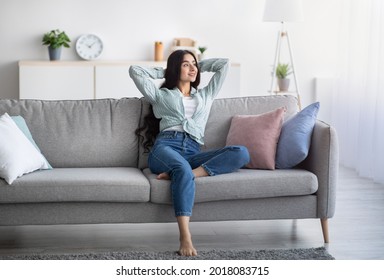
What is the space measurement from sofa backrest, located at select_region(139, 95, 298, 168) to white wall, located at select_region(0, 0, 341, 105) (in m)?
2.80

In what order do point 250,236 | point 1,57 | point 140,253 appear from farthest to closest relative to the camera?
point 1,57 < point 250,236 < point 140,253

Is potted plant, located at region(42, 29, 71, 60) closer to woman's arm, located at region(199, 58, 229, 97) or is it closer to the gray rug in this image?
woman's arm, located at region(199, 58, 229, 97)

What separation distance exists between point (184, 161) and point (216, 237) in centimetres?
52

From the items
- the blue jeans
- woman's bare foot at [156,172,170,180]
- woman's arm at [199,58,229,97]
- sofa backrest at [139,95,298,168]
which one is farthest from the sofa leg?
woman's arm at [199,58,229,97]

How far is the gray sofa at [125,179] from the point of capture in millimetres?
3885

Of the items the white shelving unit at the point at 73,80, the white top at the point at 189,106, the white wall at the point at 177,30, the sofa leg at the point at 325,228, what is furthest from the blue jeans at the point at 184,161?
the white wall at the point at 177,30

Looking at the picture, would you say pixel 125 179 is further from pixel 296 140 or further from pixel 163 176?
pixel 296 140

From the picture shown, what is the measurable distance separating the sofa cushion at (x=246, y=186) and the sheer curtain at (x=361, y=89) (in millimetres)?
2051

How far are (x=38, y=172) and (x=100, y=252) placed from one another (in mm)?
564

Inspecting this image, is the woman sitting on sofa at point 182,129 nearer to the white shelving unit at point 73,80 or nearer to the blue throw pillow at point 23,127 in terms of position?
the blue throw pillow at point 23,127

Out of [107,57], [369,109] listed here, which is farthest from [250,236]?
[107,57]

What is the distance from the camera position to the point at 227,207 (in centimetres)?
404

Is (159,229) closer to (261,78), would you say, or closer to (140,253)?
(140,253)

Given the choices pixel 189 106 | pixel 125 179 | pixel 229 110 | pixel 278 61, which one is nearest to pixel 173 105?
pixel 189 106
